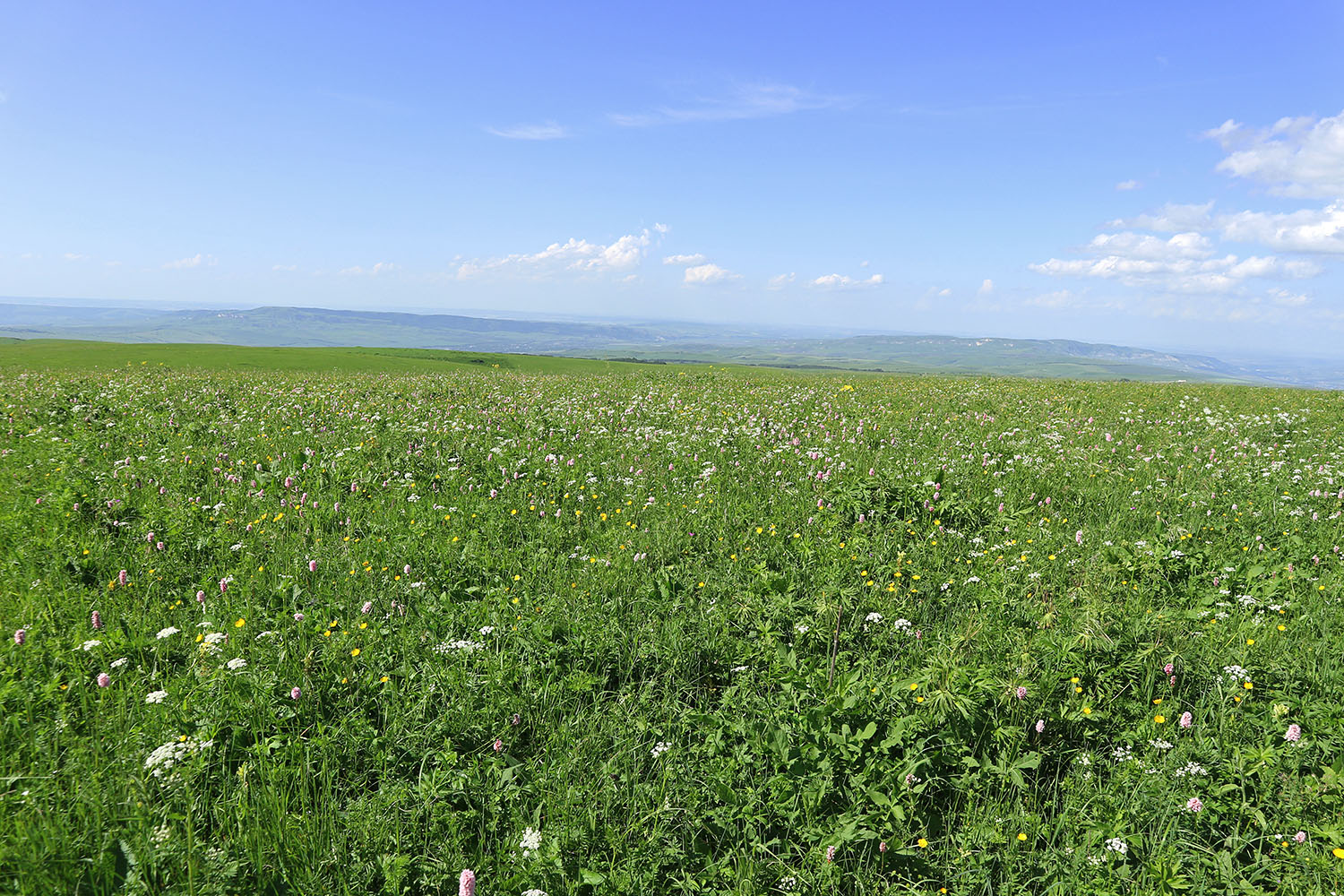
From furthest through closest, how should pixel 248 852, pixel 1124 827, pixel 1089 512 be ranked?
pixel 1089 512
pixel 1124 827
pixel 248 852

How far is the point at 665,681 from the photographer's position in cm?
475

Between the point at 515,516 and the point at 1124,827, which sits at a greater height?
the point at 515,516

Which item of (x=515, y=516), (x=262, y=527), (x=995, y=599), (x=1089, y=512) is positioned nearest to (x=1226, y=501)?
(x=1089, y=512)

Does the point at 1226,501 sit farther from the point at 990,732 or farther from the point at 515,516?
the point at 515,516

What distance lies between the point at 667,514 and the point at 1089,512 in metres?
5.74

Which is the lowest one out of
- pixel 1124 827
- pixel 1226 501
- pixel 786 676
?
pixel 1124 827

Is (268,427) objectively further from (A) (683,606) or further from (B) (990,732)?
(B) (990,732)

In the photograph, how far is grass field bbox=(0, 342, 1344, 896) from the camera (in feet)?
10.6

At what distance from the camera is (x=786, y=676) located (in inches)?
171

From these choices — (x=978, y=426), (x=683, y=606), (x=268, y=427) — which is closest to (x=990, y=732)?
(x=683, y=606)

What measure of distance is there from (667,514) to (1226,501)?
7667mm

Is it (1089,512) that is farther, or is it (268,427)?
(268,427)

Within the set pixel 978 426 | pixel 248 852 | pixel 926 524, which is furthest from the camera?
pixel 978 426

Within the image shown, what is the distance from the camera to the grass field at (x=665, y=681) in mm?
3234
